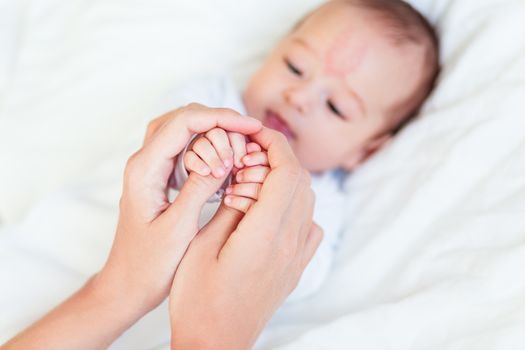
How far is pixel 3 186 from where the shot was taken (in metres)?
1.28

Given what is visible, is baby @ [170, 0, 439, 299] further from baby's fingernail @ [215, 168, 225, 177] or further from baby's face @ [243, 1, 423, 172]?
baby's fingernail @ [215, 168, 225, 177]

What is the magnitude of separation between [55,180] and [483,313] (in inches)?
32.3

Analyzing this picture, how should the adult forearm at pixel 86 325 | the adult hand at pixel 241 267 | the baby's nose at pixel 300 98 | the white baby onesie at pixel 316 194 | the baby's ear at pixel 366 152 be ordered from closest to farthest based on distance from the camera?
the adult hand at pixel 241 267 → the adult forearm at pixel 86 325 → the white baby onesie at pixel 316 194 → the baby's nose at pixel 300 98 → the baby's ear at pixel 366 152

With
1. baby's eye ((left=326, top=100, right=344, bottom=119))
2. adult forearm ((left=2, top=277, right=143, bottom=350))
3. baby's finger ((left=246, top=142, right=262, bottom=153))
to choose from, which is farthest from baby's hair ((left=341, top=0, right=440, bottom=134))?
adult forearm ((left=2, top=277, right=143, bottom=350))

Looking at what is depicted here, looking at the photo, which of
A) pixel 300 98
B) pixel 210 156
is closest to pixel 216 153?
pixel 210 156

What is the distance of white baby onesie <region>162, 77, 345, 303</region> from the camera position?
3.54ft

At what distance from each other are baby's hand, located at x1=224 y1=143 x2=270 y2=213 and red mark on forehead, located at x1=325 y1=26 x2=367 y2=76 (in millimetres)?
463

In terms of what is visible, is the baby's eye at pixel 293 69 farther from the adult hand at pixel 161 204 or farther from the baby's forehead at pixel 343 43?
the adult hand at pixel 161 204

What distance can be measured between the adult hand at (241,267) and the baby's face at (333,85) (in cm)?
43

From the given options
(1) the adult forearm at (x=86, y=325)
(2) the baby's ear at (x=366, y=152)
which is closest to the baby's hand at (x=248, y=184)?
(1) the adult forearm at (x=86, y=325)

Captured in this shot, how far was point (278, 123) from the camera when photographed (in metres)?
1.25

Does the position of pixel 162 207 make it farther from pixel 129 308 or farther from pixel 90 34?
pixel 90 34

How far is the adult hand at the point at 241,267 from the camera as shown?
754 millimetres

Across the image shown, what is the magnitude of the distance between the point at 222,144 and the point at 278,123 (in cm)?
45
